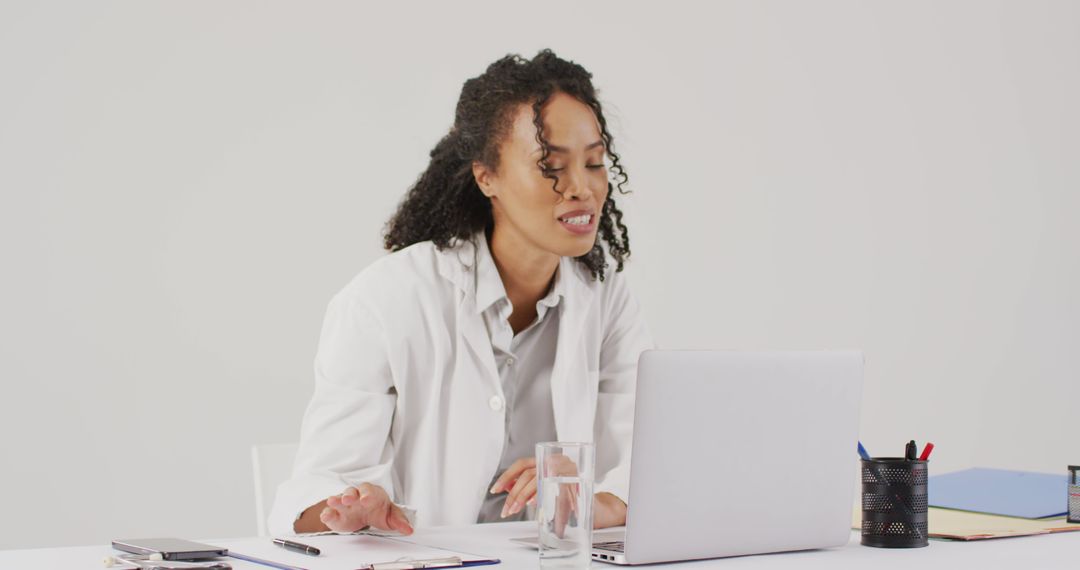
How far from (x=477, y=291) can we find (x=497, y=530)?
1.82ft

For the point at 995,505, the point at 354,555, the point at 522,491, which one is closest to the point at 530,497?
the point at 522,491

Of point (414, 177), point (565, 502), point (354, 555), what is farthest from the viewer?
point (414, 177)

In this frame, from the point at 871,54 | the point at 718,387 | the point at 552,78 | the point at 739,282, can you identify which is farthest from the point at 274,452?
the point at 871,54

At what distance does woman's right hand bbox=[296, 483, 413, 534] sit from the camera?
56.4 inches

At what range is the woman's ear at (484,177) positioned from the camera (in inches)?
81.7

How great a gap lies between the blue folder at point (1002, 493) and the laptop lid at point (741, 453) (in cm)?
45

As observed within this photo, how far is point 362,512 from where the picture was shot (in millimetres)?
1438

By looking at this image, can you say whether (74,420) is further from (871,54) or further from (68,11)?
(871,54)

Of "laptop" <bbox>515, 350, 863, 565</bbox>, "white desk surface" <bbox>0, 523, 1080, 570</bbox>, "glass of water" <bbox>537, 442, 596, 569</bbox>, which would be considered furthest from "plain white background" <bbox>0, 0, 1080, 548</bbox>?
"glass of water" <bbox>537, 442, 596, 569</bbox>

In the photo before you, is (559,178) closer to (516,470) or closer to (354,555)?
(516,470)

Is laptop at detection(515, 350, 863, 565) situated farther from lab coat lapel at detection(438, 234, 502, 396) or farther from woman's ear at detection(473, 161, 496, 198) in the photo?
woman's ear at detection(473, 161, 496, 198)

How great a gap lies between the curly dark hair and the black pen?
2.63 feet

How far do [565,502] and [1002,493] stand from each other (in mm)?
1043

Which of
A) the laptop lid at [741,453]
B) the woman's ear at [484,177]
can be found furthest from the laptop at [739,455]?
the woman's ear at [484,177]
